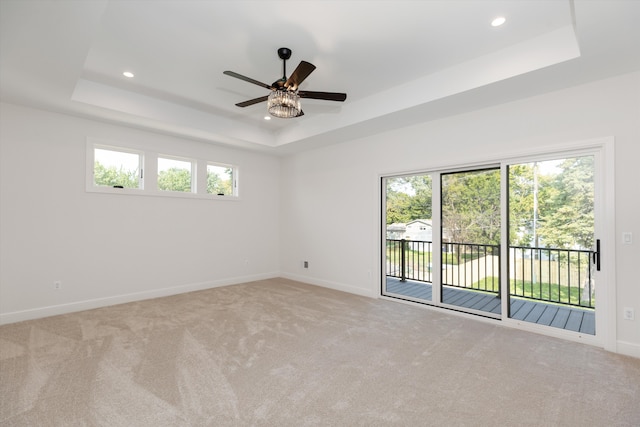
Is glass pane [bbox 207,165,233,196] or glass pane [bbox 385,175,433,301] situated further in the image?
glass pane [bbox 207,165,233,196]

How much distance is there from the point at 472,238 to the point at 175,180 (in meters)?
4.86

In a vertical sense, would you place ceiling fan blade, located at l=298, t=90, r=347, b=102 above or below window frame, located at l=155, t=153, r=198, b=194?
above

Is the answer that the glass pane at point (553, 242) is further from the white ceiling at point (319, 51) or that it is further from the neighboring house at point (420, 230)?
the neighboring house at point (420, 230)

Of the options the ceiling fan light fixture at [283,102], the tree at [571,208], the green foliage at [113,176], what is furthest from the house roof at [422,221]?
the green foliage at [113,176]

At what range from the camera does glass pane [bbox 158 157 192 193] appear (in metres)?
5.14

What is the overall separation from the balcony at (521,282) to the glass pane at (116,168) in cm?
432

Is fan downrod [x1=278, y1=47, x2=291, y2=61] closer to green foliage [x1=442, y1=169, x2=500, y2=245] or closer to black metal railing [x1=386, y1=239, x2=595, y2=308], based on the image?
green foliage [x1=442, y1=169, x2=500, y2=245]

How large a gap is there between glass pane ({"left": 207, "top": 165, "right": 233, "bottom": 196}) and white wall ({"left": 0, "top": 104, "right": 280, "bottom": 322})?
8.5 inches

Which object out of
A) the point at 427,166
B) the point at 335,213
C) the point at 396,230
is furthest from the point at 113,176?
the point at 427,166

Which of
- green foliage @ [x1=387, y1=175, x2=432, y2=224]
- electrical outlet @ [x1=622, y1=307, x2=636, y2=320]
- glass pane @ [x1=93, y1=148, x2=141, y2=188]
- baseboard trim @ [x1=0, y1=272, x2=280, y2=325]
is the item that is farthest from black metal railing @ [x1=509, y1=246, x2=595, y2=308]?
glass pane @ [x1=93, y1=148, x2=141, y2=188]

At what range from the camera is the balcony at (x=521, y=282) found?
3455 mm

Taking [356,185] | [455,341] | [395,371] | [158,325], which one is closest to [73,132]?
[158,325]

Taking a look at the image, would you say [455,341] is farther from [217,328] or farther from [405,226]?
[217,328]

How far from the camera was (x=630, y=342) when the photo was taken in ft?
9.52
